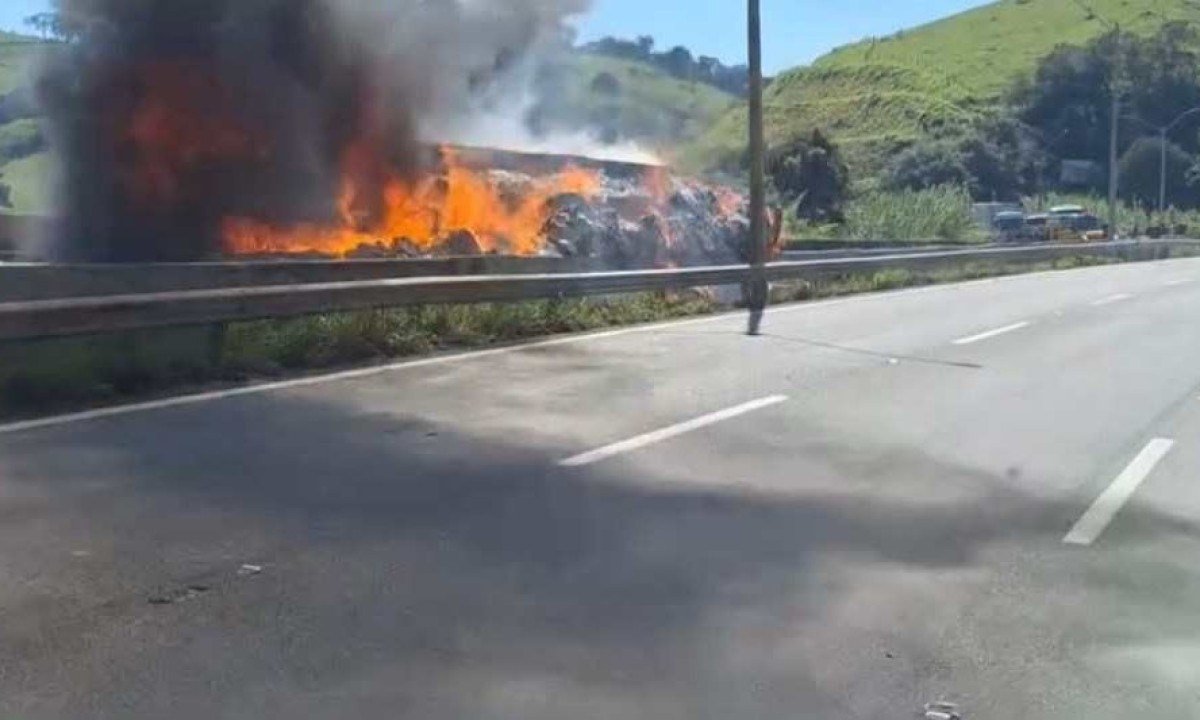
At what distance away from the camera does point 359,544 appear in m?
7.25

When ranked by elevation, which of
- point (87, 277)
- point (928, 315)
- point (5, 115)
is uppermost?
point (5, 115)

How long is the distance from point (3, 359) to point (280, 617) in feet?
21.8

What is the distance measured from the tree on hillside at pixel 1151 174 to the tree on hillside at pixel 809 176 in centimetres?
2658

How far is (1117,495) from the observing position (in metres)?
9.27

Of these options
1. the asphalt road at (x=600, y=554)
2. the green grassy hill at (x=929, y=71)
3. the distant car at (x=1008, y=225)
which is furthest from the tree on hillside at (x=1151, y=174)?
the asphalt road at (x=600, y=554)

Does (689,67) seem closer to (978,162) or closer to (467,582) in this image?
(467,582)

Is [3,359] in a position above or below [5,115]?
below

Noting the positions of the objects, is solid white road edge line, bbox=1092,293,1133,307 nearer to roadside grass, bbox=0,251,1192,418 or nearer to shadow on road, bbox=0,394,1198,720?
roadside grass, bbox=0,251,1192,418

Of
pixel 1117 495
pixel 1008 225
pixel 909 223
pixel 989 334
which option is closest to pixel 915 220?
pixel 909 223

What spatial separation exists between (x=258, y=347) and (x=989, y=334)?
945 cm

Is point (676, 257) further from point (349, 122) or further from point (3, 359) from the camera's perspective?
point (3, 359)

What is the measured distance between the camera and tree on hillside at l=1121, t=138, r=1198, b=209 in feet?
305

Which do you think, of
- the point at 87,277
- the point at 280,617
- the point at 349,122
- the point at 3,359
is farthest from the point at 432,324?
the point at 349,122

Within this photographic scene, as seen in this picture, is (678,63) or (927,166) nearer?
(678,63)
